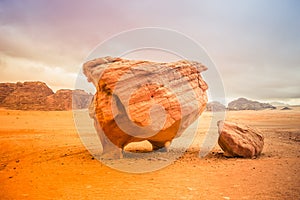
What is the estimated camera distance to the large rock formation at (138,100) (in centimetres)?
1083

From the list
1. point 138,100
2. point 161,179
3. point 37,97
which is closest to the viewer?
point 161,179

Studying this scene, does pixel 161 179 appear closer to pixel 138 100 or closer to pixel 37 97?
pixel 138 100

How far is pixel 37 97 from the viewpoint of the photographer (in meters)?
78.8

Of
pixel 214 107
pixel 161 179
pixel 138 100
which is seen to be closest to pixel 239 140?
pixel 161 179

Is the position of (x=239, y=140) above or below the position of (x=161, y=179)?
above

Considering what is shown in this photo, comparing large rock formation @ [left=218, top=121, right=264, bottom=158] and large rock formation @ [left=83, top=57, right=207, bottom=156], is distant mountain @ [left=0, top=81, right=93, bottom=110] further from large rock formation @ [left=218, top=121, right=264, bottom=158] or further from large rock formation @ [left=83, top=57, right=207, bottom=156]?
large rock formation @ [left=218, top=121, right=264, bottom=158]

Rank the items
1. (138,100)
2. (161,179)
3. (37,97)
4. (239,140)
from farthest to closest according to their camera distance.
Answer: (37,97) → (239,140) → (138,100) → (161,179)

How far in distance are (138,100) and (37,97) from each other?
7784 centimetres

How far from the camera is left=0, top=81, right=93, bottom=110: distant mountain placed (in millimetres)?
73188

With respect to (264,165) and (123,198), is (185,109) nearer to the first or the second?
(264,165)

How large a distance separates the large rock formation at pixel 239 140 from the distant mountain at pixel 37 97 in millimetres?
65618

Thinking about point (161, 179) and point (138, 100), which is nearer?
point (161, 179)

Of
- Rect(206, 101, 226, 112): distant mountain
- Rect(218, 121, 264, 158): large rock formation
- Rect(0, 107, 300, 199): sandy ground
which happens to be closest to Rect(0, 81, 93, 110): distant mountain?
Rect(206, 101, 226, 112): distant mountain

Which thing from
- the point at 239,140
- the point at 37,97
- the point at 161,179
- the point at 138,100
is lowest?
the point at 161,179
